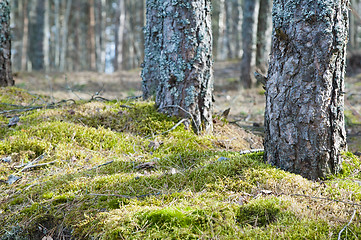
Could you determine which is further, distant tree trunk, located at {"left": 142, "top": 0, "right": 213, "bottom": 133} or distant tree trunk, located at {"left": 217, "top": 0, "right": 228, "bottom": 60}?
distant tree trunk, located at {"left": 217, "top": 0, "right": 228, "bottom": 60}

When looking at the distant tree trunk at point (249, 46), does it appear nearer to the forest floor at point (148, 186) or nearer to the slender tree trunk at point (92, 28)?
the forest floor at point (148, 186)

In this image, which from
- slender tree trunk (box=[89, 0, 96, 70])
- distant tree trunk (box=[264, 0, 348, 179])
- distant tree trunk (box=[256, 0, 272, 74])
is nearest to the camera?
distant tree trunk (box=[264, 0, 348, 179])

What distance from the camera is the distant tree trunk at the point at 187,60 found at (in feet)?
12.4

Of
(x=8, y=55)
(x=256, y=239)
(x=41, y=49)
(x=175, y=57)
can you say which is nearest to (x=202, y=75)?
(x=175, y=57)

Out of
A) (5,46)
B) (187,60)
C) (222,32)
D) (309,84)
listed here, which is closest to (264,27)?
(187,60)

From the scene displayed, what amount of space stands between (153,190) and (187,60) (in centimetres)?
207

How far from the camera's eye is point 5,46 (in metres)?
5.68

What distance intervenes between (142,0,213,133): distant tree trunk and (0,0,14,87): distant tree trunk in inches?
149

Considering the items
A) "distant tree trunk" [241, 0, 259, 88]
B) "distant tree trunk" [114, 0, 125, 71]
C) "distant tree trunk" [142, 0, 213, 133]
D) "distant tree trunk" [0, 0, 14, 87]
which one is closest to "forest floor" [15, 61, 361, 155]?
"distant tree trunk" [241, 0, 259, 88]

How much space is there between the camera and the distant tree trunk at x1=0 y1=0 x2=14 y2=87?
5564 mm

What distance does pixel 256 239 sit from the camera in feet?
5.47

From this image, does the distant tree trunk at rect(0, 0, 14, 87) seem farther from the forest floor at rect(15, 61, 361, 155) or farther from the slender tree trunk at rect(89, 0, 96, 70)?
the slender tree trunk at rect(89, 0, 96, 70)

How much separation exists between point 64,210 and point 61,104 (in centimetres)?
280

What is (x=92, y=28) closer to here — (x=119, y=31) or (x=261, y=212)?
(x=119, y=31)
